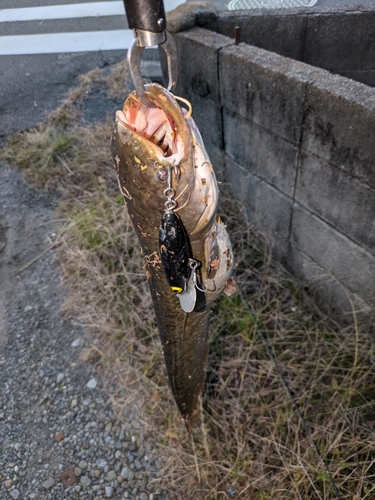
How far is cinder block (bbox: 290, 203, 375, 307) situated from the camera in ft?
8.21

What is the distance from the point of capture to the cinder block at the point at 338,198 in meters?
2.29

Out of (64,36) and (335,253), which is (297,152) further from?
(64,36)

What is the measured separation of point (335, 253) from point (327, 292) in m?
0.40

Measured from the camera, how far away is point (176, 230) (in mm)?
1176

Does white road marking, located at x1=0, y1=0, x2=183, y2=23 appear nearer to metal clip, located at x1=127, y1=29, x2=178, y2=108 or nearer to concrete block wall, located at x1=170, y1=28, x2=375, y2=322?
concrete block wall, located at x1=170, y1=28, x2=375, y2=322

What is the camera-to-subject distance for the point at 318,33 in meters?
3.15

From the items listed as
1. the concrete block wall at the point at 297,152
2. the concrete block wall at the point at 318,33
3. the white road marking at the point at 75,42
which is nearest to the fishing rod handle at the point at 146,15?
the concrete block wall at the point at 297,152

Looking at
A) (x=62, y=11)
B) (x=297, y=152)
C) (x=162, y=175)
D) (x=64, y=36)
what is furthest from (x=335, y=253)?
(x=64, y=36)

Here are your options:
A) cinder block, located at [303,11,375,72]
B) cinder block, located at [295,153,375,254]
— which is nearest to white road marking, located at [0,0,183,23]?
cinder block, located at [303,11,375,72]

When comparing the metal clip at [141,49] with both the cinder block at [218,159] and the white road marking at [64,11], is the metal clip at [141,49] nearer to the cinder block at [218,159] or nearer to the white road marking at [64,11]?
the cinder block at [218,159]

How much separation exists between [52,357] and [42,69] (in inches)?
190

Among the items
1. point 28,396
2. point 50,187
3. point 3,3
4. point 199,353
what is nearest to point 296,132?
point 199,353

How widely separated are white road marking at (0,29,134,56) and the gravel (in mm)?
3688

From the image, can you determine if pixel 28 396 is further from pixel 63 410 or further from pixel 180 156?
pixel 180 156
